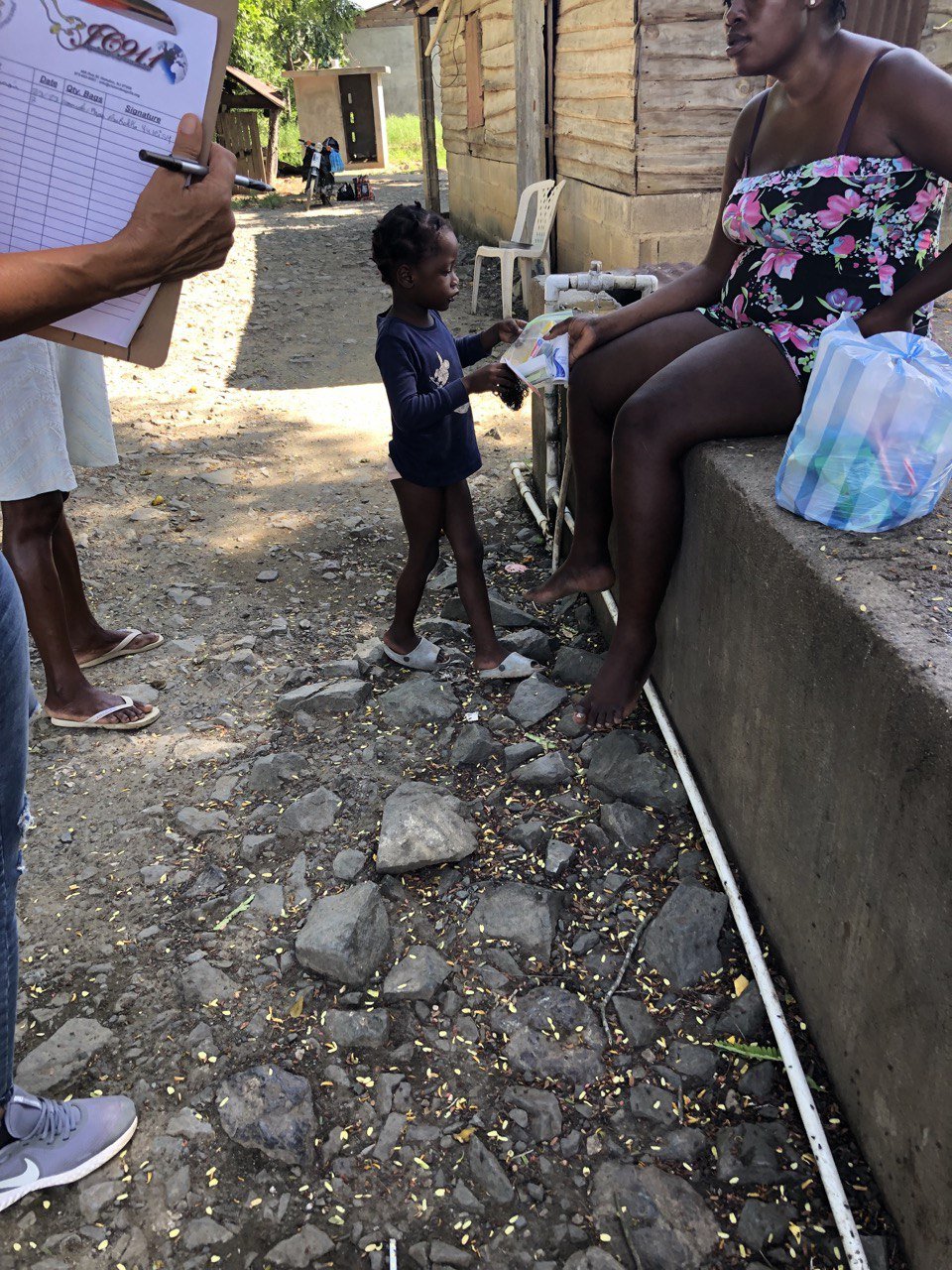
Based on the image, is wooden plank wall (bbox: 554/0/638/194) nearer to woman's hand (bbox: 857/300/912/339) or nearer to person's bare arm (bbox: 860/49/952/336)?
person's bare arm (bbox: 860/49/952/336)

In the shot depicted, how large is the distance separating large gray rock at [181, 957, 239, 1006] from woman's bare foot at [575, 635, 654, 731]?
3.54 ft

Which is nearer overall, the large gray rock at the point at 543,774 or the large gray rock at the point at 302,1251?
the large gray rock at the point at 302,1251

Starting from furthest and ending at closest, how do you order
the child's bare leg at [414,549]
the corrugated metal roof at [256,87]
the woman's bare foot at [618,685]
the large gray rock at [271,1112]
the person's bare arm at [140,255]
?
the corrugated metal roof at [256,87]
the child's bare leg at [414,549]
the woman's bare foot at [618,685]
the large gray rock at [271,1112]
the person's bare arm at [140,255]

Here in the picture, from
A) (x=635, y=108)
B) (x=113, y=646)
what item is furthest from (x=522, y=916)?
(x=635, y=108)

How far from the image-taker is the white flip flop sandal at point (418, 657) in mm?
3109

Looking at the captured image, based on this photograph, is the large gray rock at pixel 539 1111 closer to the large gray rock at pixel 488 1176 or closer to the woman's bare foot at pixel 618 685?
the large gray rock at pixel 488 1176

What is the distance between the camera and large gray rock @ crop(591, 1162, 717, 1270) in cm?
147

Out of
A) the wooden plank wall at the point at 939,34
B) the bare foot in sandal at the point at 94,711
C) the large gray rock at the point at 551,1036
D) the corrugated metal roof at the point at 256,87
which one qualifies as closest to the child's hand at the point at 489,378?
the bare foot in sandal at the point at 94,711

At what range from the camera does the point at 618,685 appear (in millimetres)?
2479

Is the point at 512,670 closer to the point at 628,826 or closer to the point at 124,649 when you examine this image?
the point at 628,826

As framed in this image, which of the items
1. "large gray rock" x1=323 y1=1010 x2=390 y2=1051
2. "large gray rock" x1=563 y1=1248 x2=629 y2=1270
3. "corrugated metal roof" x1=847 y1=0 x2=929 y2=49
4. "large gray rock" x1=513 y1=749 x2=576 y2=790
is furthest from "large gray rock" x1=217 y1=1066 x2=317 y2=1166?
"corrugated metal roof" x1=847 y1=0 x2=929 y2=49

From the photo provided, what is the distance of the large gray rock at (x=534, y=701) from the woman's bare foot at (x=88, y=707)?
1.16 m

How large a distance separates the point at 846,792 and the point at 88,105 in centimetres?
150

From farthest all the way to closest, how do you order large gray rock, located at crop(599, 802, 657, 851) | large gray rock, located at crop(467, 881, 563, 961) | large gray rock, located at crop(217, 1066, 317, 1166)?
1. large gray rock, located at crop(599, 802, 657, 851)
2. large gray rock, located at crop(467, 881, 563, 961)
3. large gray rock, located at crop(217, 1066, 317, 1166)
